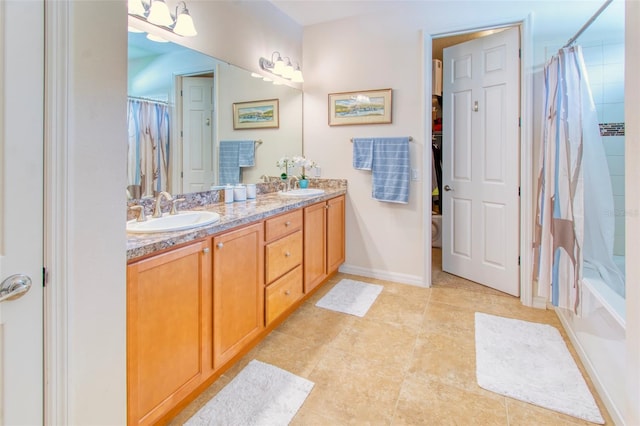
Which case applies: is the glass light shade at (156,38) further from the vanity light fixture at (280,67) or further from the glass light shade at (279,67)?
the glass light shade at (279,67)

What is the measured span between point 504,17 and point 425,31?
1.97 ft

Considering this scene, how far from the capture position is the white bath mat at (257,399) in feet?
4.89

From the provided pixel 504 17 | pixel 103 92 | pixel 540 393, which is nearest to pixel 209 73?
pixel 103 92

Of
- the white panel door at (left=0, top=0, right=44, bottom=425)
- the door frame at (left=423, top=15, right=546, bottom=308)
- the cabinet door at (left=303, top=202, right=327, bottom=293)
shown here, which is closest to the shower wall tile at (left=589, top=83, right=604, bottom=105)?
the door frame at (left=423, top=15, right=546, bottom=308)

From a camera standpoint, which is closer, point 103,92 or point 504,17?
point 103,92

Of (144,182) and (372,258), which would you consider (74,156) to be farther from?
(372,258)

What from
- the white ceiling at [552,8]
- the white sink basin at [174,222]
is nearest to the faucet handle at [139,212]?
the white sink basin at [174,222]

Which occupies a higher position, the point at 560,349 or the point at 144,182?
the point at 144,182

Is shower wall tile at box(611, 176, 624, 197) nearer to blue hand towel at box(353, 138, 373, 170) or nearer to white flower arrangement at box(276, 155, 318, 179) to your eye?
blue hand towel at box(353, 138, 373, 170)

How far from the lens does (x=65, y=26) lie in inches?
32.6

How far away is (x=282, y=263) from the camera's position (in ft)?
7.32

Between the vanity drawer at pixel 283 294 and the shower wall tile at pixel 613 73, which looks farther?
the shower wall tile at pixel 613 73

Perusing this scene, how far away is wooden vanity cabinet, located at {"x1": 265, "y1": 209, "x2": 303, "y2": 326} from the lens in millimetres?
2080

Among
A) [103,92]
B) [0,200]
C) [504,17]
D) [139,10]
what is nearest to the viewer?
[0,200]
